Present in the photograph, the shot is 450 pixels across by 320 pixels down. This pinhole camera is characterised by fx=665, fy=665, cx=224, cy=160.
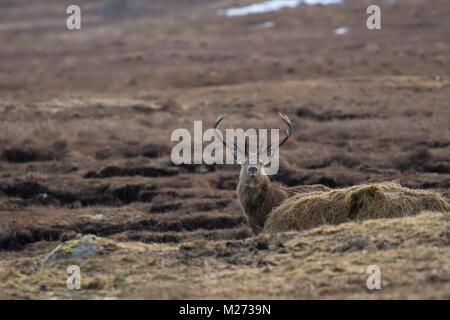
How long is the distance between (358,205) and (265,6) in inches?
2187

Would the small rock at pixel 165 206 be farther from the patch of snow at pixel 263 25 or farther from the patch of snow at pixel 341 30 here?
the patch of snow at pixel 263 25

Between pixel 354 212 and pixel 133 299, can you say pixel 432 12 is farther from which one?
pixel 133 299

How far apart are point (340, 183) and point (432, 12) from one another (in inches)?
1407

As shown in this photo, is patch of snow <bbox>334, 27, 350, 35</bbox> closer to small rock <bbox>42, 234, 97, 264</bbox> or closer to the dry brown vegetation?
the dry brown vegetation

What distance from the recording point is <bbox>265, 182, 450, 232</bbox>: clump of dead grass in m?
9.56

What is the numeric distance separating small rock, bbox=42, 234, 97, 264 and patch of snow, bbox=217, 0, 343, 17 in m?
53.5

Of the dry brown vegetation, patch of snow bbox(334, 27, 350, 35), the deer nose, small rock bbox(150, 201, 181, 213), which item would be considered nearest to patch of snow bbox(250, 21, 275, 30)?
the dry brown vegetation

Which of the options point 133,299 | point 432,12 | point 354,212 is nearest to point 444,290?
point 133,299

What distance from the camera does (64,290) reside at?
23.6ft

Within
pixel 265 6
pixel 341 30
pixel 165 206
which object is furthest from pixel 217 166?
pixel 265 6

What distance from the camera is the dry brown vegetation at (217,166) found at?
7391 millimetres

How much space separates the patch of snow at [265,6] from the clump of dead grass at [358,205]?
51.9 metres

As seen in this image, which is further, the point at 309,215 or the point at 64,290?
the point at 309,215

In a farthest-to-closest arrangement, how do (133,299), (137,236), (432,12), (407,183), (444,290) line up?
(432,12) < (407,183) < (137,236) < (133,299) < (444,290)
